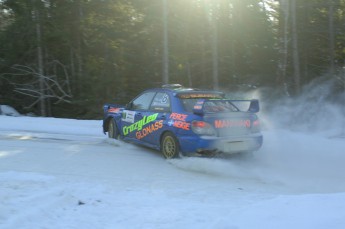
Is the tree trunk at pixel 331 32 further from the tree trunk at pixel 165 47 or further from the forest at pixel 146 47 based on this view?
the tree trunk at pixel 165 47

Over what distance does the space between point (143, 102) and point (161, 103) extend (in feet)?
2.51

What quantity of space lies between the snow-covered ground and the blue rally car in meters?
0.30

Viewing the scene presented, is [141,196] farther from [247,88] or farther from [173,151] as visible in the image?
[247,88]

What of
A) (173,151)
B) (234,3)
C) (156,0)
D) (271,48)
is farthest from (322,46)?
(173,151)

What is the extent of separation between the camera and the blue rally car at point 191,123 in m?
7.76

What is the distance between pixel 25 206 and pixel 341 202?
3.69 meters

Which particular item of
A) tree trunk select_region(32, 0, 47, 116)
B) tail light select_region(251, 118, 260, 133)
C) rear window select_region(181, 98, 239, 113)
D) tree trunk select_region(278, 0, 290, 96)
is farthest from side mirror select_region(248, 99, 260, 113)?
tree trunk select_region(32, 0, 47, 116)

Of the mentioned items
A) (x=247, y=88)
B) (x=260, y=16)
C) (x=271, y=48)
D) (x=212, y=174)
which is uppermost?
(x=260, y=16)

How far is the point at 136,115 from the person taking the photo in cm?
950

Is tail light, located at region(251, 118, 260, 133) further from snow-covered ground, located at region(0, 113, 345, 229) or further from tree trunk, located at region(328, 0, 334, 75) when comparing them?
tree trunk, located at region(328, 0, 334, 75)

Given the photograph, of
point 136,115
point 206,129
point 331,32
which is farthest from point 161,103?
point 331,32

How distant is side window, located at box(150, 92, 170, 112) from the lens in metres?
8.68

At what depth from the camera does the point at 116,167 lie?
7.82 meters

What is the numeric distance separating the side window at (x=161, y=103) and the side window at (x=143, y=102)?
0.65ft
